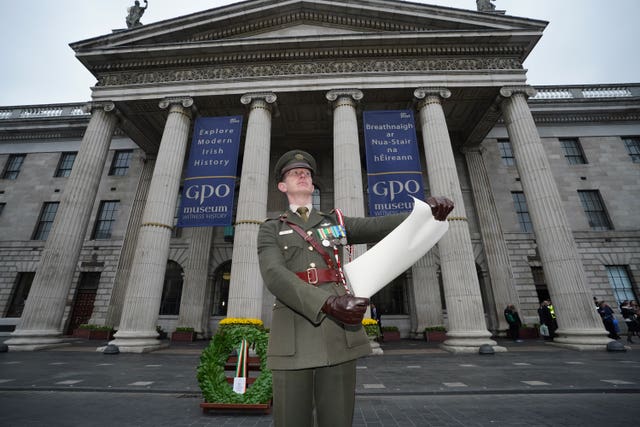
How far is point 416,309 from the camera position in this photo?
51.4ft

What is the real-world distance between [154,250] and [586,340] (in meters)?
15.8

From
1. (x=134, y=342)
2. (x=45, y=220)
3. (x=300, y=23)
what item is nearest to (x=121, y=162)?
(x=45, y=220)

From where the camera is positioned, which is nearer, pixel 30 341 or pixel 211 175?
pixel 30 341

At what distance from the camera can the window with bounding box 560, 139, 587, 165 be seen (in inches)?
729

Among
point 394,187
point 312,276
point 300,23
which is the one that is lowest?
point 312,276

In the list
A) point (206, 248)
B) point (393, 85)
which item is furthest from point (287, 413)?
point (206, 248)

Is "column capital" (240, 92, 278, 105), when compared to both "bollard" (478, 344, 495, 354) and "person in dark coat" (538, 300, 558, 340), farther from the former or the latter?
"person in dark coat" (538, 300, 558, 340)

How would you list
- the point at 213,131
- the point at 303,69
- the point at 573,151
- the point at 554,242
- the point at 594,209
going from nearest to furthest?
1. the point at 554,242
2. the point at 213,131
3. the point at 303,69
4. the point at 594,209
5. the point at 573,151

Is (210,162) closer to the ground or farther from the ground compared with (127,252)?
farther from the ground

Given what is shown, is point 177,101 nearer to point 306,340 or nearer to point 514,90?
point 306,340

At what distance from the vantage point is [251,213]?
1173 centimetres

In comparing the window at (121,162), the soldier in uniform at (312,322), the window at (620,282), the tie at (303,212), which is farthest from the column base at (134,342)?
the window at (620,282)

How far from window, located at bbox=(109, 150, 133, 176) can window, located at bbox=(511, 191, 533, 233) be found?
24853mm

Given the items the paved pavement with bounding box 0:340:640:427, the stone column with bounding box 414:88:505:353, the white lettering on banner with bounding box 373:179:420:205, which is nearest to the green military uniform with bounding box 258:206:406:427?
the paved pavement with bounding box 0:340:640:427
